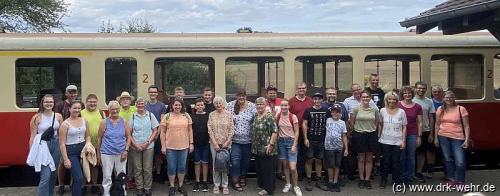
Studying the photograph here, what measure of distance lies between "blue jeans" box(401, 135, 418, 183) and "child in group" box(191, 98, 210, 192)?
2704 millimetres

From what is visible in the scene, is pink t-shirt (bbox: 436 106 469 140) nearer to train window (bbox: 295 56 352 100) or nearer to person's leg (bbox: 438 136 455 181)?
person's leg (bbox: 438 136 455 181)

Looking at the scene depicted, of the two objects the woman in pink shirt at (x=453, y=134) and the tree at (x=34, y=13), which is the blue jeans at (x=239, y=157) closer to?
the woman in pink shirt at (x=453, y=134)

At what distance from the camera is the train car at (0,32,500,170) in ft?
25.9

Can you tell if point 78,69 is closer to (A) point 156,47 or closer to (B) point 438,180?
(A) point 156,47

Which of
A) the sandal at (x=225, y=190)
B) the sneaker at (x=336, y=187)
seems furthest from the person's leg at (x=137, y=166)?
the sneaker at (x=336, y=187)

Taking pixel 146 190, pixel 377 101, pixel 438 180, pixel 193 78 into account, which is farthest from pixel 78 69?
pixel 438 180

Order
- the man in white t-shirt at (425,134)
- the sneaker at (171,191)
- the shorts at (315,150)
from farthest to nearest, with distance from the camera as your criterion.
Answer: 1. the man in white t-shirt at (425,134)
2. the shorts at (315,150)
3. the sneaker at (171,191)

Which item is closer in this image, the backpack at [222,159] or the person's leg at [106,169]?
the person's leg at [106,169]

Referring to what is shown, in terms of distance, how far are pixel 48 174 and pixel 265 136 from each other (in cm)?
269

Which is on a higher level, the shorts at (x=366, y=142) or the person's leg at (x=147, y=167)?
the shorts at (x=366, y=142)

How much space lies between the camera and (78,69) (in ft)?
26.3

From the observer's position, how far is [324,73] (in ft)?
27.7

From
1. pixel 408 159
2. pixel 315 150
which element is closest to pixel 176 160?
pixel 315 150

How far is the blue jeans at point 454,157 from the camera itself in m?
7.27
